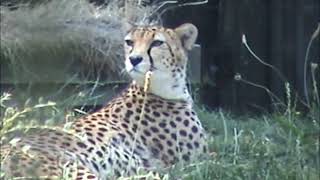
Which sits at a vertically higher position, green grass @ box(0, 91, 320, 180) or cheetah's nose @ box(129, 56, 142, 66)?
cheetah's nose @ box(129, 56, 142, 66)

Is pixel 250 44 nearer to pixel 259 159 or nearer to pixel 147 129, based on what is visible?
pixel 147 129

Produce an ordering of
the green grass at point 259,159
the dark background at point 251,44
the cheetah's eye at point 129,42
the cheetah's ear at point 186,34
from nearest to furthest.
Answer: the green grass at point 259,159 → the cheetah's eye at point 129,42 → the cheetah's ear at point 186,34 → the dark background at point 251,44

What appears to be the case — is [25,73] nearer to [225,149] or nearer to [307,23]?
[225,149]

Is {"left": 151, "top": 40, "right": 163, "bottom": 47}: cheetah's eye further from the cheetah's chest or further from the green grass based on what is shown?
the green grass

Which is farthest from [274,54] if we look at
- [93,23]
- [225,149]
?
[225,149]

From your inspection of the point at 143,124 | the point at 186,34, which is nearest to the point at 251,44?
the point at 186,34

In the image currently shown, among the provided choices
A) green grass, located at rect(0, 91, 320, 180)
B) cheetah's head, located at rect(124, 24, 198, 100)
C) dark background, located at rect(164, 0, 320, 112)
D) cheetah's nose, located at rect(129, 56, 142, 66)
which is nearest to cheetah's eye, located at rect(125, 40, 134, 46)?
cheetah's head, located at rect(124, 24, 198, 100)

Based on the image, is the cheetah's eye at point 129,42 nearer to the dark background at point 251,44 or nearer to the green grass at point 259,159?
the green grass at point 259,159

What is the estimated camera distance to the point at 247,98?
18.3 ft

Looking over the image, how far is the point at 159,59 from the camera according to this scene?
11.4 feet

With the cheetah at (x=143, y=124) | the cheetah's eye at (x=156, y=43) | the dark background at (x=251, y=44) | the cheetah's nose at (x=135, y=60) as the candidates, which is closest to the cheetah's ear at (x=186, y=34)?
the cheetah at (x=143, y=124)

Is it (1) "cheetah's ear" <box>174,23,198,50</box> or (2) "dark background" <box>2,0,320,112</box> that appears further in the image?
(2) "dark background" <box>2,0,320,112</box>

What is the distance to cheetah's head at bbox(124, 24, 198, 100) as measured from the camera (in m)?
3.42

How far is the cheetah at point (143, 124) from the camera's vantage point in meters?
3.02
